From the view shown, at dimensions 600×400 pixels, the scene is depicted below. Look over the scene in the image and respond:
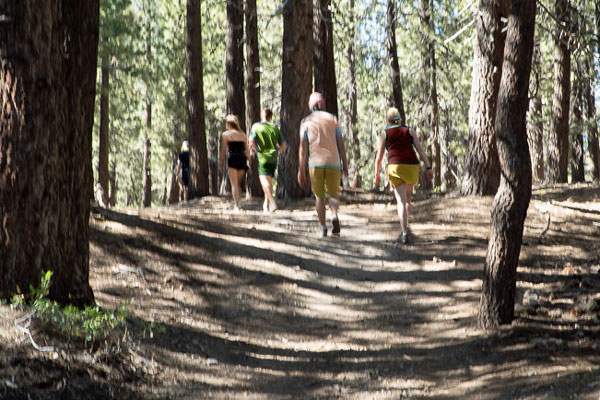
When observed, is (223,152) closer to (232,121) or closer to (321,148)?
(232,121)

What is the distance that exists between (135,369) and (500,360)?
3.20 meters

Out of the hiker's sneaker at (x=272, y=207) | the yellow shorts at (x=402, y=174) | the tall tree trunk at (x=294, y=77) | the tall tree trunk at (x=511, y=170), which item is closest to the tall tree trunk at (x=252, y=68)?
the tall tree trunk at (x=294, y=77)

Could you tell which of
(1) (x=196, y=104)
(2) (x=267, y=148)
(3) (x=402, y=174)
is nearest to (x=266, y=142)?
(2) (x=267, y=148)

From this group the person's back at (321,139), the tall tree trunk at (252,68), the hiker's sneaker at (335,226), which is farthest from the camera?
the tall tree trunk at (252,68)

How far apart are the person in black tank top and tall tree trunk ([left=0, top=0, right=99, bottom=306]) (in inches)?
278

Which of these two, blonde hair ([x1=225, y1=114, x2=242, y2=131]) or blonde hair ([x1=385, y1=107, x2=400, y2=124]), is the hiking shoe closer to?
blonde hair ([x1=385, y1=107, x2=400, y2=124])

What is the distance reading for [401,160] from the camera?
408 inches

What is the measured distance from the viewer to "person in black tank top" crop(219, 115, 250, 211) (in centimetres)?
1338

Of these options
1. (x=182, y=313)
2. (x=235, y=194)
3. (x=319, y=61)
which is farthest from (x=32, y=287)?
(x=319, y=61)

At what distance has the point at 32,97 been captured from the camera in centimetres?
555

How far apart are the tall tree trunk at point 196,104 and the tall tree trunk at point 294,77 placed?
4.64 meters

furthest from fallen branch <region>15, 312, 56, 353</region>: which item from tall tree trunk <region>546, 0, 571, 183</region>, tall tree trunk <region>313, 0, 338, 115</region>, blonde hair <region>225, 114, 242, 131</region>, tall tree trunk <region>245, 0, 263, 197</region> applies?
tall tree trunk <region>546, 0, 571, 183</region>

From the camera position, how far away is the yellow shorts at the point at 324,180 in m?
10.3

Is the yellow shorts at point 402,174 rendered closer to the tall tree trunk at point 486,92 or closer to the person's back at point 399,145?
the person's back at point 399,145
